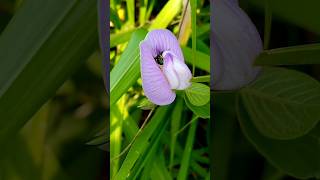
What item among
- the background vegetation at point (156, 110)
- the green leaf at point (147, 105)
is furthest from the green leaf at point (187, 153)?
the green leaf at point (147, 105)

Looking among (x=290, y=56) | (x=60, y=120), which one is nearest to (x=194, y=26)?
(x=290, y=56)

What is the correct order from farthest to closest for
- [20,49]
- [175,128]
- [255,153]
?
[175,128]
[255,153]
[20,49]

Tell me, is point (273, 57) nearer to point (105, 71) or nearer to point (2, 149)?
point (105, 71)

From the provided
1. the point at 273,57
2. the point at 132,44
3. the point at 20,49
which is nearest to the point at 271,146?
the point at 273,57

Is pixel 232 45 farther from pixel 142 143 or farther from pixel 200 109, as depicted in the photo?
pixel 142 143

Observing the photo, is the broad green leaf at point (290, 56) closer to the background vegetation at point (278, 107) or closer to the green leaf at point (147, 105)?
the background vegetation at point (278, 107)

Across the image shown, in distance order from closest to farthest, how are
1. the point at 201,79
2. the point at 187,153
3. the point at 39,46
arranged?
the point at 39,46 → the point at 201,79 → the point at 187,153
